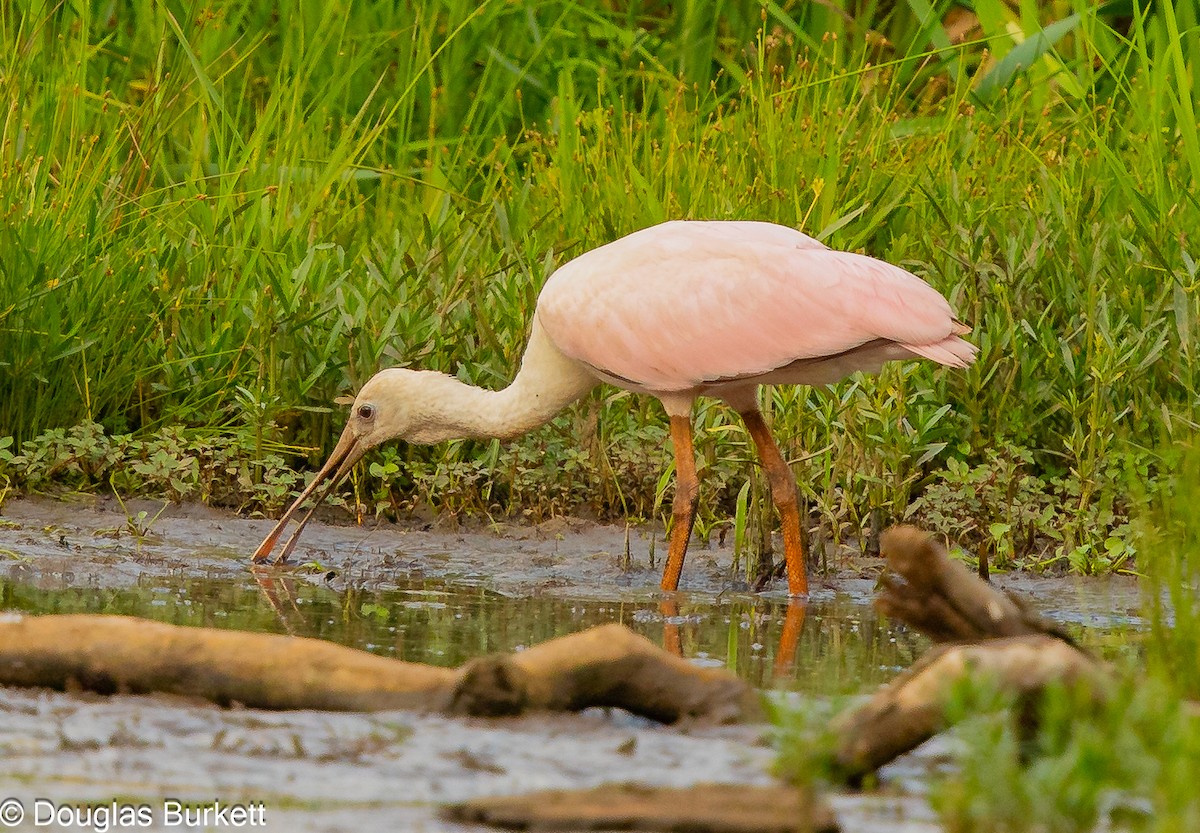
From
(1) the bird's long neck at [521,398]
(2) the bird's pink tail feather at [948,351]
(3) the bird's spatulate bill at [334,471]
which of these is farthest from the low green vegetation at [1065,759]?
(3) the bird's spatulate bill at [334,471]

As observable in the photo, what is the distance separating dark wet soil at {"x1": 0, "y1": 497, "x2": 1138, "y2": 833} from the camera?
304cm

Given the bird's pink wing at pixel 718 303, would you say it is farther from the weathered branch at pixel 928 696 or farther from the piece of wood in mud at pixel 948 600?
the weathered branch at pixel 928 696

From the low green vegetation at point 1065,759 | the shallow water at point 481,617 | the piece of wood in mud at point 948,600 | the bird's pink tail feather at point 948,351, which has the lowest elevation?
the shallow water at point 481,617

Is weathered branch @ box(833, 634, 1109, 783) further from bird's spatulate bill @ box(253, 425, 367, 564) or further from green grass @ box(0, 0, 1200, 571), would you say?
bird's spatulate bill @ box(253, 425, 367, 564)

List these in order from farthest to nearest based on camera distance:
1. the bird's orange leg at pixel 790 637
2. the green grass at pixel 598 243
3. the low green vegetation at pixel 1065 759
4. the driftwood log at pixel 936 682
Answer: the green grass at pixel 598 243 < the bird's orange leg at pixel 790 637 < the driftwood log at pixel 936 682 < the low green vegetation at pixel 1065 759

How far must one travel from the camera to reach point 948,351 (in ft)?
18.3

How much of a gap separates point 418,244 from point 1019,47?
303cm

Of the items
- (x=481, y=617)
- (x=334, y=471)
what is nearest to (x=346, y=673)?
(x=481, y=617)

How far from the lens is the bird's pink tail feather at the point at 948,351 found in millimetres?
5523

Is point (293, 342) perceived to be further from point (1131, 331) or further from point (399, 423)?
point (1131, 331)

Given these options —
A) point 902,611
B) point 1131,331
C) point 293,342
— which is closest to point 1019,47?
point 1131,331

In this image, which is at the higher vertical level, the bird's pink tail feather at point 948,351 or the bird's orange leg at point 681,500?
the bird's pink tail feather at point 948,351

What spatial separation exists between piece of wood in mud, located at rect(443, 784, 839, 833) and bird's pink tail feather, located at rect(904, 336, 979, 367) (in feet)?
9.37

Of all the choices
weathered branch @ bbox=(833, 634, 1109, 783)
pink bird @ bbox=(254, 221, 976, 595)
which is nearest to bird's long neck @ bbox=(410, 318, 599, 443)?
pink bird @ bbox=(254, 221, 976, 595)
